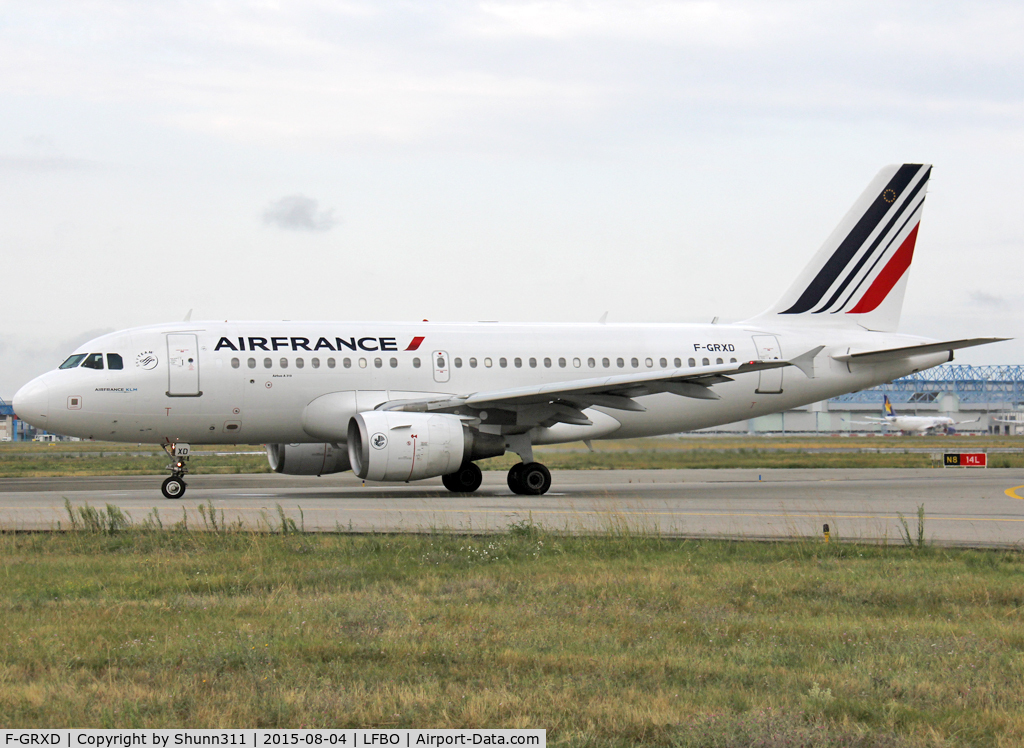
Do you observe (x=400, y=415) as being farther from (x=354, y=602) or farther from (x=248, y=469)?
(x=248, y=469)

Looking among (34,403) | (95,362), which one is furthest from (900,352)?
(34,403)

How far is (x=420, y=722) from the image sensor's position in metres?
5.73

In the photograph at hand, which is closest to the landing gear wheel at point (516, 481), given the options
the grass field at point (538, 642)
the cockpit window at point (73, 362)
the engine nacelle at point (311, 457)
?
the engine nacelle at point (311, 457)

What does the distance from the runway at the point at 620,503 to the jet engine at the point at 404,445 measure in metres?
0.67

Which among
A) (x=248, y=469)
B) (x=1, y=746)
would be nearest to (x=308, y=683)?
(x=1, y=746)

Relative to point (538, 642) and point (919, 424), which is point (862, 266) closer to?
point (538, 642)

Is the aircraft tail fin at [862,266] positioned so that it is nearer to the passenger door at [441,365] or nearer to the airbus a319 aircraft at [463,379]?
the airbus a319 aircraft at [463,379]

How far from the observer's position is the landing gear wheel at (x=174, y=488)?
22.4 meters

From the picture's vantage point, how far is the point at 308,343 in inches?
938

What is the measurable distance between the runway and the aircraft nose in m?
1.78

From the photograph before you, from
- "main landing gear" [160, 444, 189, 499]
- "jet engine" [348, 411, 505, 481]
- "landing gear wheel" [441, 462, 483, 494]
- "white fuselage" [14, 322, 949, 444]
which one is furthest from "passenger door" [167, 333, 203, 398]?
"landing gear wheel" [441, 462, 483, 494]

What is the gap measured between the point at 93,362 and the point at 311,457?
5516mm

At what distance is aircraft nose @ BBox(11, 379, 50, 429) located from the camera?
882 inches
